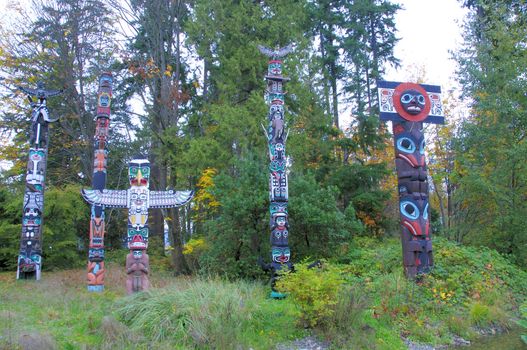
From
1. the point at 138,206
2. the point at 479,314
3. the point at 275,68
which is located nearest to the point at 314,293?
the point at 479,314

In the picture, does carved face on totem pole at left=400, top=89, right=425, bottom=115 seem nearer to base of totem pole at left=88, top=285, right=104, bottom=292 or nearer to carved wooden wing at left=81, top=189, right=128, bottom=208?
carved wooden wing at left=81, top=189, right=128, bottom=208

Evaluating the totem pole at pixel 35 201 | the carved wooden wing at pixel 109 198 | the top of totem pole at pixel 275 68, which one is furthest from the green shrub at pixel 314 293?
the totem pole at pixel 35 201

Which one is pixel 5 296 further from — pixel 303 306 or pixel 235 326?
pixel 303 306

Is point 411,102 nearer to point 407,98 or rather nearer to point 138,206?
point 407,98

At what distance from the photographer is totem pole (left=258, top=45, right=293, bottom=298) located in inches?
389

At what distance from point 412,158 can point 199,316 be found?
638 centimetres

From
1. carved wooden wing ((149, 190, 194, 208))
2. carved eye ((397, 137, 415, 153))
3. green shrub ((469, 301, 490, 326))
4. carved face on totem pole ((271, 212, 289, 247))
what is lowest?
green shrub ((469, 301, 490, 326))

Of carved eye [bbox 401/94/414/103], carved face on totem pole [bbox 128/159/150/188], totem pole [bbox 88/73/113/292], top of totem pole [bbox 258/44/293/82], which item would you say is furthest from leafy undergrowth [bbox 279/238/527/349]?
totem pole [bbox 88/73/113/292]

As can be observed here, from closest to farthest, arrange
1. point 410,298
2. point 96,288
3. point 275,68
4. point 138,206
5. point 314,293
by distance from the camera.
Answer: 1. point 314,293
2. point 410,298
3. point 138,206
4. point 96,288
5. point 275,68

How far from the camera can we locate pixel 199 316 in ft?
21.1

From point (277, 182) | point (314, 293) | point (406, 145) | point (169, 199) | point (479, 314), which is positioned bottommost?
point (479, 314)

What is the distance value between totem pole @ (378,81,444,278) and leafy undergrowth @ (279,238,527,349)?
53 centimetres

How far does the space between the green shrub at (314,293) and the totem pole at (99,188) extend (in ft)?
20.0

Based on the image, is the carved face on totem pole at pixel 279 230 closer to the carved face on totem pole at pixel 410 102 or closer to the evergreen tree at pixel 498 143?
the carved face on totem pole at pixel 410 102
